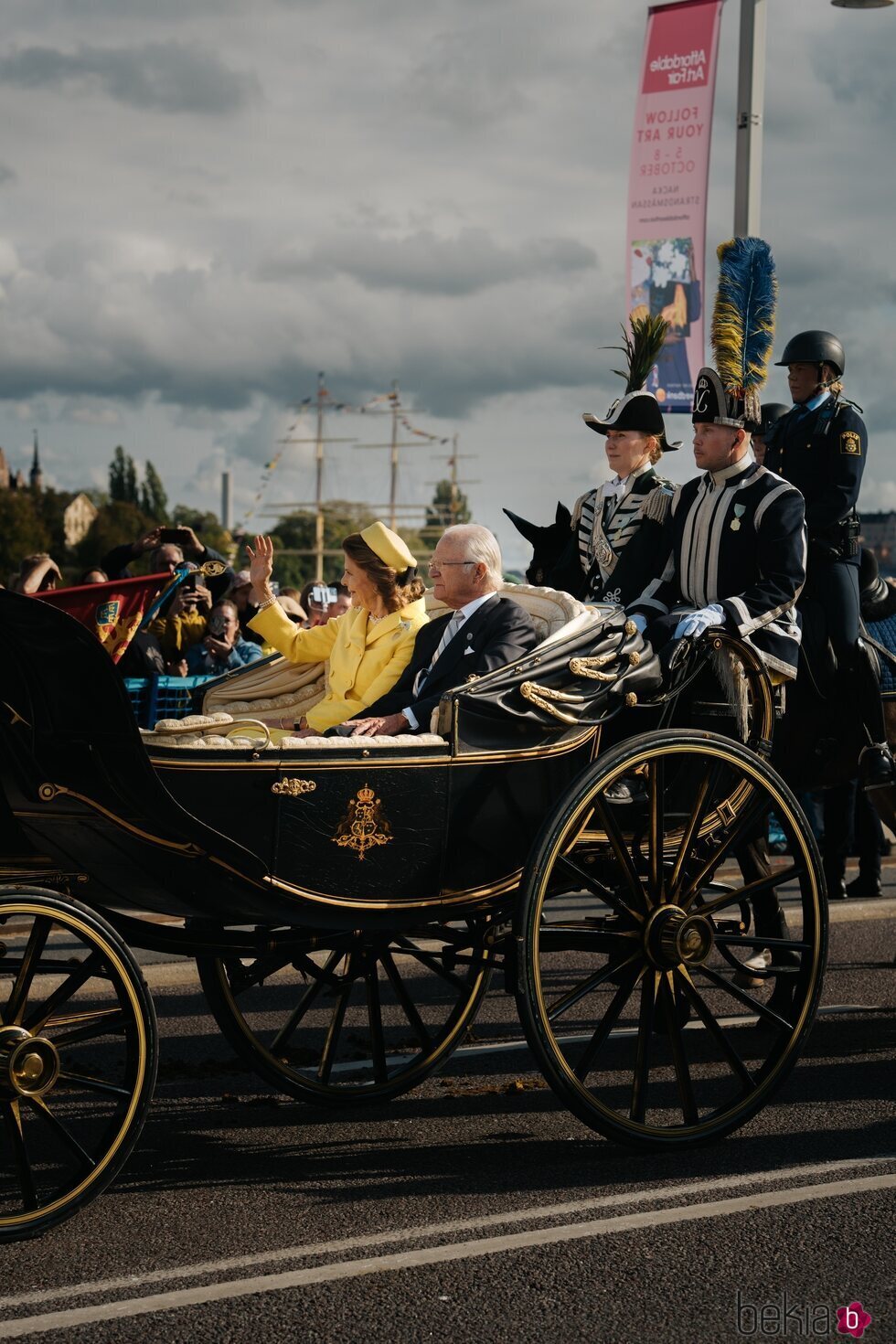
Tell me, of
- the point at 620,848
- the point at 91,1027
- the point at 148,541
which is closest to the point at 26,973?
the point at 91,1027

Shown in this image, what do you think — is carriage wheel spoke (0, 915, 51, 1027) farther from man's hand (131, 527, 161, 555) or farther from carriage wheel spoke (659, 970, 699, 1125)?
man's hand (131, 527, 161, 555)

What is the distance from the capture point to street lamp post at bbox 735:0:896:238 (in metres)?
11.1

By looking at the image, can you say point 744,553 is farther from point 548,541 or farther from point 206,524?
point 206,524

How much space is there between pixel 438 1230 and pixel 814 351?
4.23 meters

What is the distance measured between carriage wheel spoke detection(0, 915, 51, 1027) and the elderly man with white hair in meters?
1.23

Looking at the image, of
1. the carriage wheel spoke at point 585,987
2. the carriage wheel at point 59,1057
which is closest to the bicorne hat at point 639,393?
the carriage wheel spoke at point 585,987

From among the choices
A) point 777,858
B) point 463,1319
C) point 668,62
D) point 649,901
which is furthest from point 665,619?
point 668,62

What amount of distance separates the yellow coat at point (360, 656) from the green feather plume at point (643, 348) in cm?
166

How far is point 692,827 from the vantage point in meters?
5.02

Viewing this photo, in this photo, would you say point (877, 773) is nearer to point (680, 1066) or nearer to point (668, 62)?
point (680, 1066)

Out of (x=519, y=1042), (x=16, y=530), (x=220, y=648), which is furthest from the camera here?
(x=16, y=530)

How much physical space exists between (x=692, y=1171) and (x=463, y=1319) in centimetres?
121

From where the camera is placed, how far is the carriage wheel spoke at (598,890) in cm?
472

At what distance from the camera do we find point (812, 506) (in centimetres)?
685
